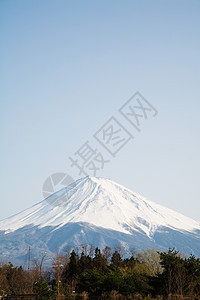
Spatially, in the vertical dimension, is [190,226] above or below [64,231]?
below

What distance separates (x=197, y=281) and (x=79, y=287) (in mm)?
6116

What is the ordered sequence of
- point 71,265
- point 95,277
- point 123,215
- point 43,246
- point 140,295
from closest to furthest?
1. point 140,295
2. point 95,277
3. point 71,265
4. point 43,246
5. point 123,215

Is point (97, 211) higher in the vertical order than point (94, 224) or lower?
higher

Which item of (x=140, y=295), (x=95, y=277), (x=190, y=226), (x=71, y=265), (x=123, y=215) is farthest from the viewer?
(x=190, y=226)

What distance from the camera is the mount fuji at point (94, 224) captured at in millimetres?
146750

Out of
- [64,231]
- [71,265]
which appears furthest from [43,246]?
[71,265]

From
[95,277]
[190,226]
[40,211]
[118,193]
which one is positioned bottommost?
[190,226]

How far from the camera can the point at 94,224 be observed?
158625mm

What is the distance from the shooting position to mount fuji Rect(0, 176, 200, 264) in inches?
5778

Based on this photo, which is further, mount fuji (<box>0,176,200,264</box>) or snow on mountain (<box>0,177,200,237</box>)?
snow on mountain (<box>0,177,200,237</box>)

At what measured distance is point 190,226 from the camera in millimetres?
175875

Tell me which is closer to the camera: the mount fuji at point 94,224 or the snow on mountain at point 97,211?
the mount fuji at point 94,224

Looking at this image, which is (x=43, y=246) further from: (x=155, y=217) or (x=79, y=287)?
(x=79, y=287)

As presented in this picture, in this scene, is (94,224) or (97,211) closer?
(94,224)
